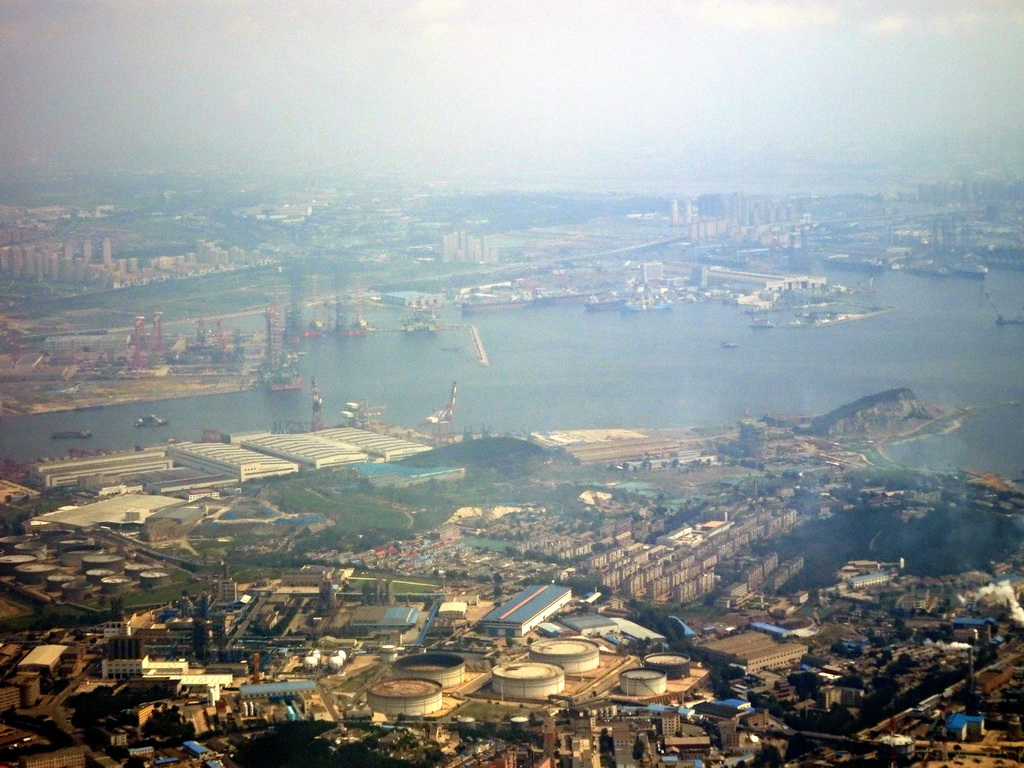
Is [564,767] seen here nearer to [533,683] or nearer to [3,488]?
[533,683]

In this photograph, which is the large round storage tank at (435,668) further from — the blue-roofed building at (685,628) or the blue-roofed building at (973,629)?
the blue-roofed building at (973,629)

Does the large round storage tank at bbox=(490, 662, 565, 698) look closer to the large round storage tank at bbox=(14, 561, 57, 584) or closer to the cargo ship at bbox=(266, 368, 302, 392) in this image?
the large round storage tank at bbox=(14, 561, 57, 584)

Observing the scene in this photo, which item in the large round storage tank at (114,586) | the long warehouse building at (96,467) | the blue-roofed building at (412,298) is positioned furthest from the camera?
the blue-roofed building at (412,298)

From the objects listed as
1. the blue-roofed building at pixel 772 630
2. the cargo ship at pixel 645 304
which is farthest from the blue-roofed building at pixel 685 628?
the cargo ship at pixel 645 304

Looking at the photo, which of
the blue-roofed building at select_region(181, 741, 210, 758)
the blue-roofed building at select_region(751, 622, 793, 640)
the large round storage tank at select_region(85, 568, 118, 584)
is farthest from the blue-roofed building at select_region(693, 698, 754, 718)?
the large round storage tank at select_region(85, 568, 118, 584)

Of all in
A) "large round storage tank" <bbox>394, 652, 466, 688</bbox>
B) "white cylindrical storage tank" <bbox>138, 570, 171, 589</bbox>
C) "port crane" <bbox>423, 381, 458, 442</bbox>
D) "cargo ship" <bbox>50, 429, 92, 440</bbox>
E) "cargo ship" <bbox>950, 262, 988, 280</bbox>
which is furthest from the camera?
"cargo ship" <bbox>950, 262, 988, 280</bbox>

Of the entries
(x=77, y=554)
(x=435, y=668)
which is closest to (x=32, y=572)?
(x=77, y=554)

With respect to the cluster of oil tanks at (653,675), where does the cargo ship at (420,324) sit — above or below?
above
